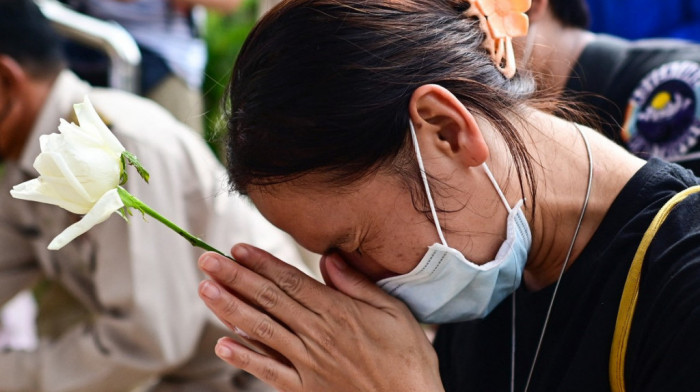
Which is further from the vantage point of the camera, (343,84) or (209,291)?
(209,291)

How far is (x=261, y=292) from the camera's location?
1355mm

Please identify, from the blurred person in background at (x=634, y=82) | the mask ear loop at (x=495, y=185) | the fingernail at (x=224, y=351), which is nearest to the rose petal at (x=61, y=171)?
the fingernail at (x=224, y=351)

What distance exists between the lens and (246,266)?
4.57 ft

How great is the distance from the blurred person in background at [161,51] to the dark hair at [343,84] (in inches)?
73.9

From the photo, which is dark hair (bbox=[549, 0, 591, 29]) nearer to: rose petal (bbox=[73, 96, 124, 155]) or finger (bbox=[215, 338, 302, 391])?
finger (bbox=[215, 338, 302, 391])

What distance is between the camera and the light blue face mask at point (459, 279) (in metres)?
1.30

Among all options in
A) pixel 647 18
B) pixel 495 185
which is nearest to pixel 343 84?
pixel 495 185

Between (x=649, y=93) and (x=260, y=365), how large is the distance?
116 cm

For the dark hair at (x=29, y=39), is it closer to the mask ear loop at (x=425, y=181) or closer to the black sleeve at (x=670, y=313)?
the mask ear loop at (x=425, y=181)

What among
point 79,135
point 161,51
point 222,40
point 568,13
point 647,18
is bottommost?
point 222,40

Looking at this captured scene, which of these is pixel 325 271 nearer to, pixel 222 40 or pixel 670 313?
pixel 670 313

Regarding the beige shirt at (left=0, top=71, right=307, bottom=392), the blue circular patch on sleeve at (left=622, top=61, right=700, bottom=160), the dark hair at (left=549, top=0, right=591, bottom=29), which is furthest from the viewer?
the dark hair at (left=549, top=0, right=591, bottom=29)

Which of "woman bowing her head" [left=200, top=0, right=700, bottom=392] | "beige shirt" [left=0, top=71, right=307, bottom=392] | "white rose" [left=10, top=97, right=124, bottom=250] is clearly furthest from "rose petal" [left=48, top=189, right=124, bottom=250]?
"beige shirt" [left=0, top=71, right=307, bottom=392]

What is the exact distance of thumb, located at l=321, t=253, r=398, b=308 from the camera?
138cm
